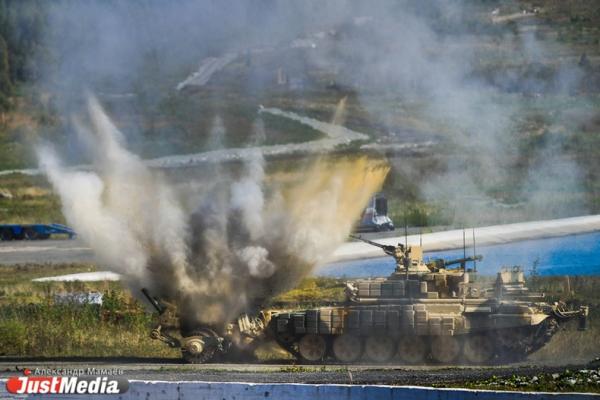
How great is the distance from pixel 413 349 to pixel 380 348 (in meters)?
0.87

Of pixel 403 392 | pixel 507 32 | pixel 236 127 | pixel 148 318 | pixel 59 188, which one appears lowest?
pixel 403 392

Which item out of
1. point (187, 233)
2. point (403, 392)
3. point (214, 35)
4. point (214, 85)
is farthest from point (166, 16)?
point (403, 392)

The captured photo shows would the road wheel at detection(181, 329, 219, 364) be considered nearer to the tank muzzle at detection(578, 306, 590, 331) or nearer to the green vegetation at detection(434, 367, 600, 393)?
the green vegetation at detection(434, 367, 600, 393)

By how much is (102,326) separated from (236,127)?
3205cm

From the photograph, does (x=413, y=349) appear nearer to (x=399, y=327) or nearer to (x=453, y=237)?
(x=399, y=327)

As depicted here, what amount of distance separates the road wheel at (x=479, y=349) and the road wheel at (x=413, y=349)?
1110 millimetres

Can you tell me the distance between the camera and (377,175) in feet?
131

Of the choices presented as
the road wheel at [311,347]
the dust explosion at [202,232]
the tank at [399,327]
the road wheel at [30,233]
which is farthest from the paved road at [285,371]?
the road wheel at [30,233]

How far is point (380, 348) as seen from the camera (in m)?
33.5

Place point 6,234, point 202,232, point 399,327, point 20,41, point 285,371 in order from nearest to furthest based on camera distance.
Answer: point 285,371 → point 399,327 → point 202,232 → point 6,234 → point 20,41

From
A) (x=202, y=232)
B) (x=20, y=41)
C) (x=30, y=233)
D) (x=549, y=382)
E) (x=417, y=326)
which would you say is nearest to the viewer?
(x=549, y=382)

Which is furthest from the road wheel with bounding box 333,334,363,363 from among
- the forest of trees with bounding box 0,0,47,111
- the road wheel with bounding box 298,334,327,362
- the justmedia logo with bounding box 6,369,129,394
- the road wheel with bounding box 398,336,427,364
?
the forest of trees with bounding box 0,0,47,111

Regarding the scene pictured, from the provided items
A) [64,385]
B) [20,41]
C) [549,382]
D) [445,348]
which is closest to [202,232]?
[445,348]

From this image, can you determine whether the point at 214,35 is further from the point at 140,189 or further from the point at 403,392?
the point at 403,392
